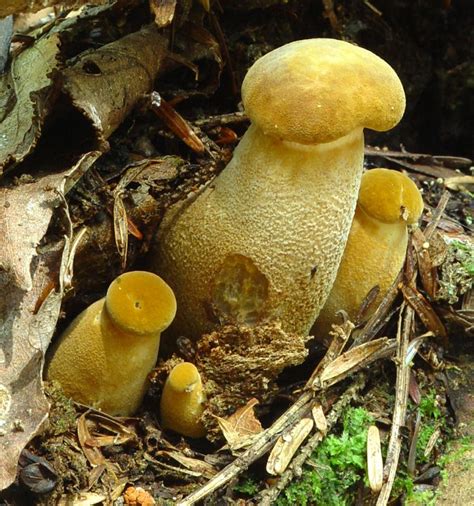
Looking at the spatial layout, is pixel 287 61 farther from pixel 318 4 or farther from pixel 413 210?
pixel 318 4

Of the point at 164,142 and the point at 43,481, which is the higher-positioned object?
the point at 164,142

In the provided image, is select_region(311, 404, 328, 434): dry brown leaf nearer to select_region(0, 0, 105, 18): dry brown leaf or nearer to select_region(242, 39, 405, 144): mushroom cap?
select_region(242, 39, 405, 144): mushroom cap

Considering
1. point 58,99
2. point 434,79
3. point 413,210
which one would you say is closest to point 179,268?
point 58,99

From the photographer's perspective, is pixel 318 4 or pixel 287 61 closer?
pixel 287 61

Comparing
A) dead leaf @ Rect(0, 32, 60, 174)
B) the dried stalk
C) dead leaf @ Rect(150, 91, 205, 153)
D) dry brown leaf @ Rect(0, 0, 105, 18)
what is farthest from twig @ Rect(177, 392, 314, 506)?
dry brown leaf @ Rect(0, 0, 105, 18)

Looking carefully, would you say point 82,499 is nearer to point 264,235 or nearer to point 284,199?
point 264,235

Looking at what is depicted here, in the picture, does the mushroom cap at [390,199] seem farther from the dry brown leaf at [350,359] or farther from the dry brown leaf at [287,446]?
the dry brown leaf at [287,446]

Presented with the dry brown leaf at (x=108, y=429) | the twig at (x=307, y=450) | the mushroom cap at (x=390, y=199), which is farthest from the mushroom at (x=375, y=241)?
the dry brown leaf at (x=108, y=429)
